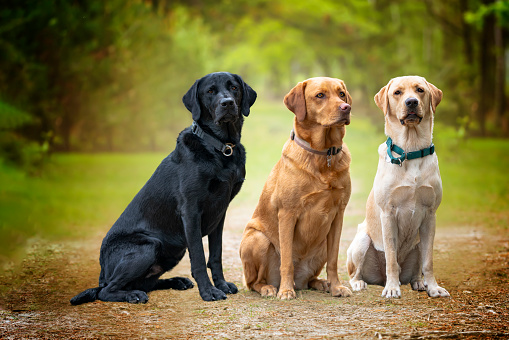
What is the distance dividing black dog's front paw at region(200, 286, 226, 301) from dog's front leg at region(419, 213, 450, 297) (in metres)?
1.66

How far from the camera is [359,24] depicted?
18531 millimetres

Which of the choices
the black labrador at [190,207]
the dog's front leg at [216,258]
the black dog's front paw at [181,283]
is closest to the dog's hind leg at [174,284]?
the black dog's front paw at [181,283]

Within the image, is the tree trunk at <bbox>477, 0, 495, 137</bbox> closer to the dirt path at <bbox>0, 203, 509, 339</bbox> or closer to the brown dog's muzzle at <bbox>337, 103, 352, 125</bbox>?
the dirt path at <bbox>0, 203, 509, 339</bbox>

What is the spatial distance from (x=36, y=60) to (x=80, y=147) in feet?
10.9

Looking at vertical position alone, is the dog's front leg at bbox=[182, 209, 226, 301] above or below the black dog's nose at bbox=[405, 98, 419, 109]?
below

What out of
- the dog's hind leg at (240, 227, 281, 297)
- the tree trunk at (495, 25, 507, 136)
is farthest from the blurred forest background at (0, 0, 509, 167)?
the dog's hind leg at (240, 227, 281, 297)

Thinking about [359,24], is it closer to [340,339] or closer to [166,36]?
[166,36]

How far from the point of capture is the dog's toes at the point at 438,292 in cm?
427

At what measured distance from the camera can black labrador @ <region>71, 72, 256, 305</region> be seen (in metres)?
4.25

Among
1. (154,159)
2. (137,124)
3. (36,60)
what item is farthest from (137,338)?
(137,124)

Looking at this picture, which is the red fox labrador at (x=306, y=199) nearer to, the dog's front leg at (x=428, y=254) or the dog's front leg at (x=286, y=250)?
the dog's front leg at (x=286, y=250)

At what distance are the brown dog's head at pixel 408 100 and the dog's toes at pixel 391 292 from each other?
1325 mm

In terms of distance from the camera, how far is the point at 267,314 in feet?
12.9

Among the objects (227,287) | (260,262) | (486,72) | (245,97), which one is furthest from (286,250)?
(486,72)
